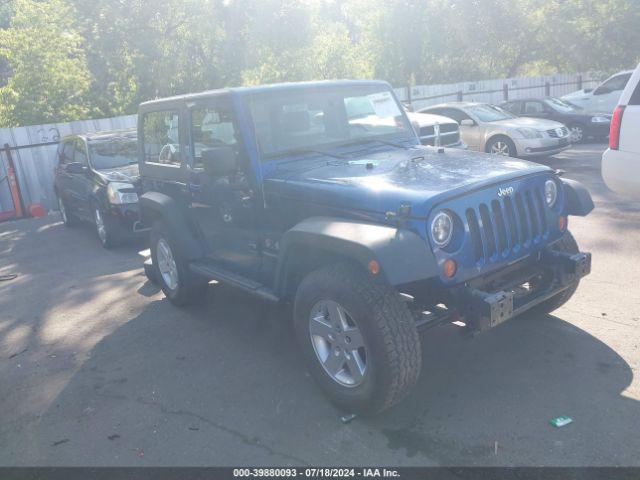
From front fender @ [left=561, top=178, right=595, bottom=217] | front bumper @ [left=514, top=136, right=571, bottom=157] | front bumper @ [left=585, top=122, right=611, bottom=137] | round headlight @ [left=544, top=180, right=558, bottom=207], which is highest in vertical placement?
round headlight @ [left=544, top=180, right=558, bottom=207]

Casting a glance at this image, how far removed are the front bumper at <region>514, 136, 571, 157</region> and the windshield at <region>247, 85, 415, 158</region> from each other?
818 cm

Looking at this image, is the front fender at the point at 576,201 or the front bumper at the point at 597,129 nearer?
the front fender at the point at 576,201

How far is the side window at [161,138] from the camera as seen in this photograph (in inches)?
226

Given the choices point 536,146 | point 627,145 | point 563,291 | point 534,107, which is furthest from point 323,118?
point 534,107

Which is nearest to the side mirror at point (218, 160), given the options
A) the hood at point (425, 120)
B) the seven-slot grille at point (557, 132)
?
the hood at point (425, 120)

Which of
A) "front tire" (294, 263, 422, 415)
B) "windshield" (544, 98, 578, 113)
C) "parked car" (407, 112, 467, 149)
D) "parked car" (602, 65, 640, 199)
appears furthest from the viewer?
"windshield" (544, 98, 578, 113)

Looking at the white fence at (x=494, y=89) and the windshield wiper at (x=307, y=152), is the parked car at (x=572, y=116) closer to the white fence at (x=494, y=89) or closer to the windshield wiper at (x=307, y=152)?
the white fence at (x=494, y=89)

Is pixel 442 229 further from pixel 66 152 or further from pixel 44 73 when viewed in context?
pixel 44 73

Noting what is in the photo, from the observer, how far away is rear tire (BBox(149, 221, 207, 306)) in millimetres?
5824

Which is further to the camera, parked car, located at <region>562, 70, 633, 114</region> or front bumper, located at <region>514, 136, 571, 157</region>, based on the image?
parked car, located at <region>562, 70, 633, 114</region>

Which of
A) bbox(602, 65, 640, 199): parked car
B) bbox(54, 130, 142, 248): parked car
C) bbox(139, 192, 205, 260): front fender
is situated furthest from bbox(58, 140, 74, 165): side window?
bbox(602, 65, 640, 199): parked car

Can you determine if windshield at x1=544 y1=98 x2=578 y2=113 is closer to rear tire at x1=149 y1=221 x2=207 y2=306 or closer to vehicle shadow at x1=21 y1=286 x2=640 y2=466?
vehicle shadow at x1=21 y1=286 x2=640 y2=466

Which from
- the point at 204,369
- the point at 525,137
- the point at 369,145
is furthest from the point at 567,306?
the point at 525,137

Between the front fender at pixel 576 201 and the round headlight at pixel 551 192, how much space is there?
0.14 metres
